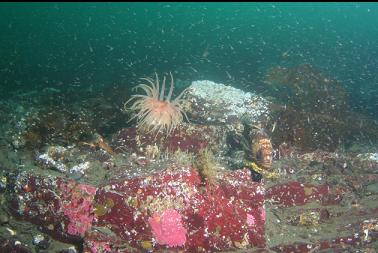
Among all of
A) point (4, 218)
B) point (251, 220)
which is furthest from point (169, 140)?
point (4, 218)

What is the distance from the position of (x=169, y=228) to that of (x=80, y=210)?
3.94 ft

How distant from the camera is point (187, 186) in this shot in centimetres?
451

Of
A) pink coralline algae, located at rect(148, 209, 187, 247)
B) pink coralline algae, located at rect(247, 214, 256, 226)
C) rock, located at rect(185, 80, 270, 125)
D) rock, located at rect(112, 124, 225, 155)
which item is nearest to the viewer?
pink coralline algae, located at rect(148, 209, 187, 247)

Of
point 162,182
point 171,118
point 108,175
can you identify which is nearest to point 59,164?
point 108,175

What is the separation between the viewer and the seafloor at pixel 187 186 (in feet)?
14.4

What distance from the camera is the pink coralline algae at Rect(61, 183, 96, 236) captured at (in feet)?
14.4

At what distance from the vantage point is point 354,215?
517cm

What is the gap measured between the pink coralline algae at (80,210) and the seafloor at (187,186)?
0.04ft

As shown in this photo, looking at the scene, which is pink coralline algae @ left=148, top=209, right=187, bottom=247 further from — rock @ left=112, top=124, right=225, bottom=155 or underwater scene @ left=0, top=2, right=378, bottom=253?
rock @ left=112, top=124, right=225, bottom=155

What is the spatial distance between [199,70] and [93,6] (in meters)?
87.2

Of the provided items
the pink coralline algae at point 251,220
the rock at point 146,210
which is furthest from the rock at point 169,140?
the pink coralline algae at point 251,220

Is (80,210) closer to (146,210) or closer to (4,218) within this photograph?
(146,210)

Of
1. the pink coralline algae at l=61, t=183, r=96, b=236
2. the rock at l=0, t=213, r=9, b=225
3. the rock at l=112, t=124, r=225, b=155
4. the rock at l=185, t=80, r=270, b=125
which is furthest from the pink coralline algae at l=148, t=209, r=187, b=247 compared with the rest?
the rock at l=185, t=80, r=270, b=125

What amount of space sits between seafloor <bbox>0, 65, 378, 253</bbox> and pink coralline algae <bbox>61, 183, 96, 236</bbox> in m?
0.01
